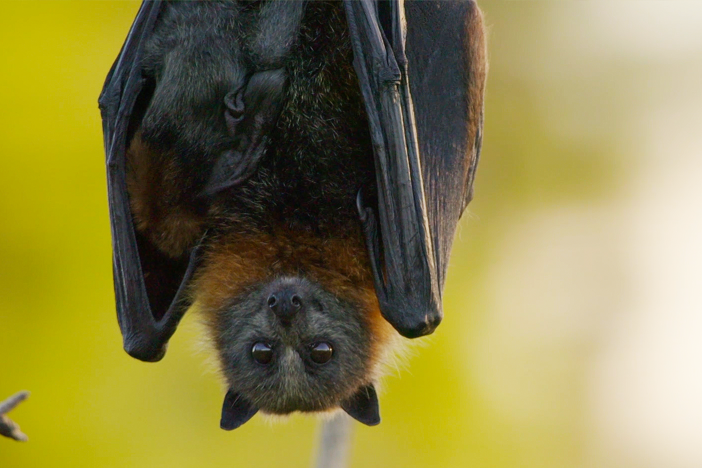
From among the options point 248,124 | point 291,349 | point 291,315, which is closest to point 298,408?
point 291,349

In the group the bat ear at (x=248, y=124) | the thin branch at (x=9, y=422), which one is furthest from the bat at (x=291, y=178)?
the thin branch at (x=9, y=422)

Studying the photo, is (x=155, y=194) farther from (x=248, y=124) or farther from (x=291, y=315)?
(x=291, y=315)

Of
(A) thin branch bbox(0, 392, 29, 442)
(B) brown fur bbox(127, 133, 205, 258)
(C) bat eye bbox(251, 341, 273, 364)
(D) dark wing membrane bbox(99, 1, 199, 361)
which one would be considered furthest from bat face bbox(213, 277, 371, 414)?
(A) thin branch bbox(0, 392, 29, 442)

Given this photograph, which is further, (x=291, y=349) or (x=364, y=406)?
(x=364, y=406)

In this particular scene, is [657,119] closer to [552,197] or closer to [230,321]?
[552,197]

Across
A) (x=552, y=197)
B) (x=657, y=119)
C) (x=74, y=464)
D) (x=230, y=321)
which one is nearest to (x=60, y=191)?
(x=74, y=464)

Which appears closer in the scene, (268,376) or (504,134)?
(268,376)

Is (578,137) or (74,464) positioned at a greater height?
(578,137)
